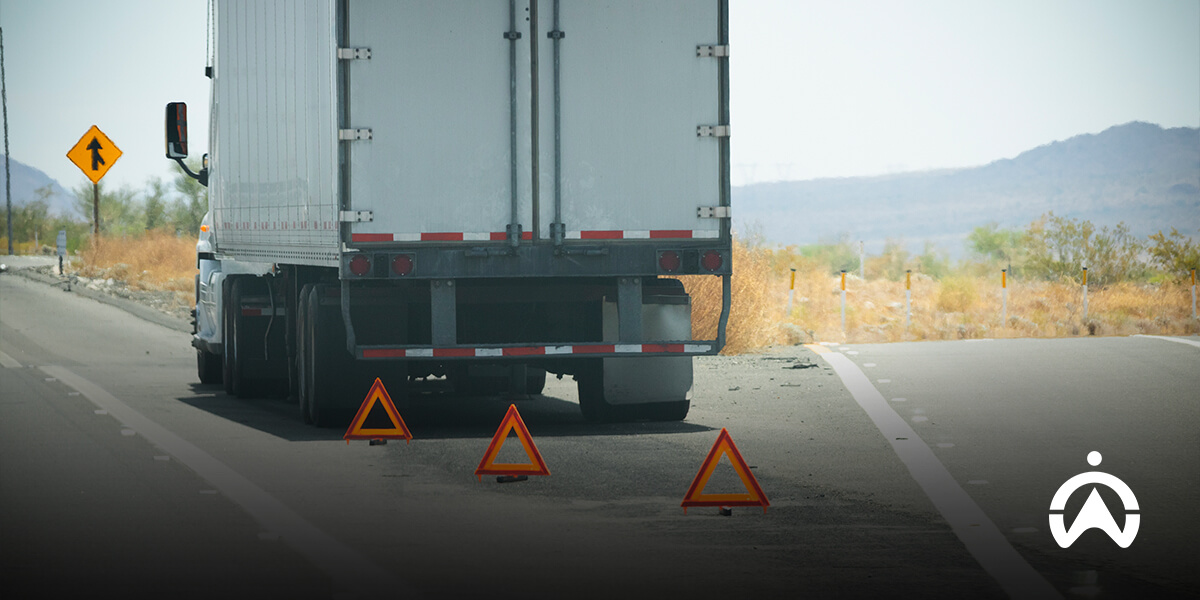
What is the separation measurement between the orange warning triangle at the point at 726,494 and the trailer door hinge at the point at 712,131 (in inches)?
178

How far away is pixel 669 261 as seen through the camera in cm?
1305

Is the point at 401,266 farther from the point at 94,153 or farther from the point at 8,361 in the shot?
the point at 94,153

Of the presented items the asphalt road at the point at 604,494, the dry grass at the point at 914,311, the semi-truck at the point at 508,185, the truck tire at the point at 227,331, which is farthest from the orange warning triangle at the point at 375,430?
the dry grass at the point at 914,311

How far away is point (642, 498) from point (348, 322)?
13.3 ft

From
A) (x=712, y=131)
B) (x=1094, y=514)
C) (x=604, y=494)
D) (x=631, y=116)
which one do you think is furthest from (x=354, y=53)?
(x=1094, y=514)

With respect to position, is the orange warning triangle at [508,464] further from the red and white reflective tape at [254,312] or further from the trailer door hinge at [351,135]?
the red and white reflective tape at [254,312]

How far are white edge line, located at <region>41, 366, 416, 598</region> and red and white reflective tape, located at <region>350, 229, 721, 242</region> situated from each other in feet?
7.29

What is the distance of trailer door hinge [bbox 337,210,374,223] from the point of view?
12.5 meters

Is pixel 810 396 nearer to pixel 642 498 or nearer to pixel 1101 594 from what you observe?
pixel 642 498

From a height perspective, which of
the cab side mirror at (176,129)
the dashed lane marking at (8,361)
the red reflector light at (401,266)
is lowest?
the dashed lane marking at (8,361)

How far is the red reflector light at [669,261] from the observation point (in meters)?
13.1

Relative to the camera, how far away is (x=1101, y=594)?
6.76 m

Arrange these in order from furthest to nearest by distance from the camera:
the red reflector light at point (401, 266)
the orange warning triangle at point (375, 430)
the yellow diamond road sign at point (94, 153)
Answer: the yellow diamond road sign at point (94, 153) → the red reflector light at point (401, 266) → the orange warning triangle at point (375, 430)

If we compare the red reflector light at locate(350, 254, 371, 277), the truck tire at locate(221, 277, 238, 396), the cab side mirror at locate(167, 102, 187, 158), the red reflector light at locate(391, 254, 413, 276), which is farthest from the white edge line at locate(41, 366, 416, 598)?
the cab side mirror at locate(167, 102, 187, 158)
